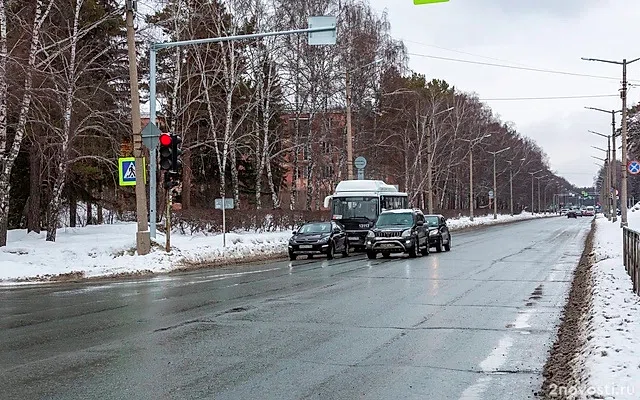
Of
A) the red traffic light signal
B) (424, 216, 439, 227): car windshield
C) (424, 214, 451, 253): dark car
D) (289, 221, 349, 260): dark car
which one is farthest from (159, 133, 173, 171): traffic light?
(424, 216, 439, 227): car windshield

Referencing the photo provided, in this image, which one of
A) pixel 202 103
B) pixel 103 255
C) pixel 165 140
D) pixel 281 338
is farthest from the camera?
pixel 202 103

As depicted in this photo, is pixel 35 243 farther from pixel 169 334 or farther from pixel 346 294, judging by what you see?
pixel 169 334

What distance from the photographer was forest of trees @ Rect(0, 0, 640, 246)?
25734 millimetres

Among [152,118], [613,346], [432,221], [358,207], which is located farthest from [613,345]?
[358,207]

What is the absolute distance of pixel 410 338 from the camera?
10.5 m

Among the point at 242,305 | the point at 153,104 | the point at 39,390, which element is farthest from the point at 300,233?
the point at 39,390

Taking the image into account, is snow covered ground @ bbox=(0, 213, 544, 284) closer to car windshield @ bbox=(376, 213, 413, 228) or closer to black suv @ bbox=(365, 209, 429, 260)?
black suv @ bbox=(365, 209, 429, 260)

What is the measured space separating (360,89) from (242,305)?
40.8m

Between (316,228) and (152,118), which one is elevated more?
(152,118)

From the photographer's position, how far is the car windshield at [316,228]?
102 feet

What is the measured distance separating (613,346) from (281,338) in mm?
4356

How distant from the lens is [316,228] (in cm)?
3141

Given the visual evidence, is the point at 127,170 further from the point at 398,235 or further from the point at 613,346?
the point at 613,346

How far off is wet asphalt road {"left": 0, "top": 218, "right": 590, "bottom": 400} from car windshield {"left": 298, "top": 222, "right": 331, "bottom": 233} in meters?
11.7
